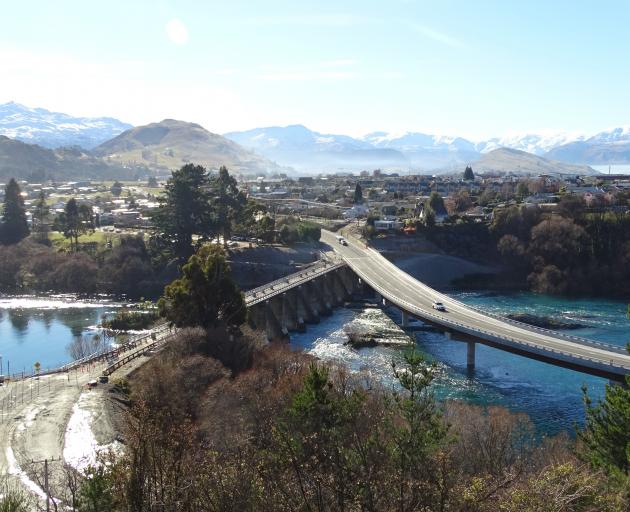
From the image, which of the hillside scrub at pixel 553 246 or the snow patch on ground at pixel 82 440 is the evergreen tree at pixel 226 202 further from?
the snow patch on ground at pixel 82 440

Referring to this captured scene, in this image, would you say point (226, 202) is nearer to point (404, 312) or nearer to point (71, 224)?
point (71, 224)

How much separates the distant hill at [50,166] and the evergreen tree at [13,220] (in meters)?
80.5

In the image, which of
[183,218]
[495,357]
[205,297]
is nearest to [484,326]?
[495,357]

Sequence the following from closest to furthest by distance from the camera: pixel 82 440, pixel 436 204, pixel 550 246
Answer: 1. pixel 82 440
2. pixel 550 246
3. pixel 436 204

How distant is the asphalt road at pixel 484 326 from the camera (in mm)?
27594

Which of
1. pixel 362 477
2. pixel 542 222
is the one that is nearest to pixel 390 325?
pixel 542 222

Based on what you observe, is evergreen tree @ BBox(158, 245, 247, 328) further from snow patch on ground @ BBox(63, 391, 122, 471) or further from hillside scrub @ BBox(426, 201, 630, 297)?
hillside scrub @ BBox(426, 201, 630, 297)

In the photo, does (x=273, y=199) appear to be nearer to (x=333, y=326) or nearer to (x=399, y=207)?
(x=399, y=207)

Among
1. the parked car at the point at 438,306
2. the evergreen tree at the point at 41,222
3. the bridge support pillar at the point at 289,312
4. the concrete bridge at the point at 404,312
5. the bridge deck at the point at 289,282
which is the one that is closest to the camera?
the concrete bridge at the point at 404,312

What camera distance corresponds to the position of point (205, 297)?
29.6m

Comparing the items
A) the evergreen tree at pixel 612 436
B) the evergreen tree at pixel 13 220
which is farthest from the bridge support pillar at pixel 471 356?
the evergreen tree at pixel 13 220

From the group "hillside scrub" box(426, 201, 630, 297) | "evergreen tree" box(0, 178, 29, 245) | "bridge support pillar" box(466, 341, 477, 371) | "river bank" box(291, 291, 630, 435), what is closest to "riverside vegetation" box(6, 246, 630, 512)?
"river bank" box(291, 291, 630, 435)

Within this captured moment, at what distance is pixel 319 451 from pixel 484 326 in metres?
23.2

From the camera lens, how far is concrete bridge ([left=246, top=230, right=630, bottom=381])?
28.4m
